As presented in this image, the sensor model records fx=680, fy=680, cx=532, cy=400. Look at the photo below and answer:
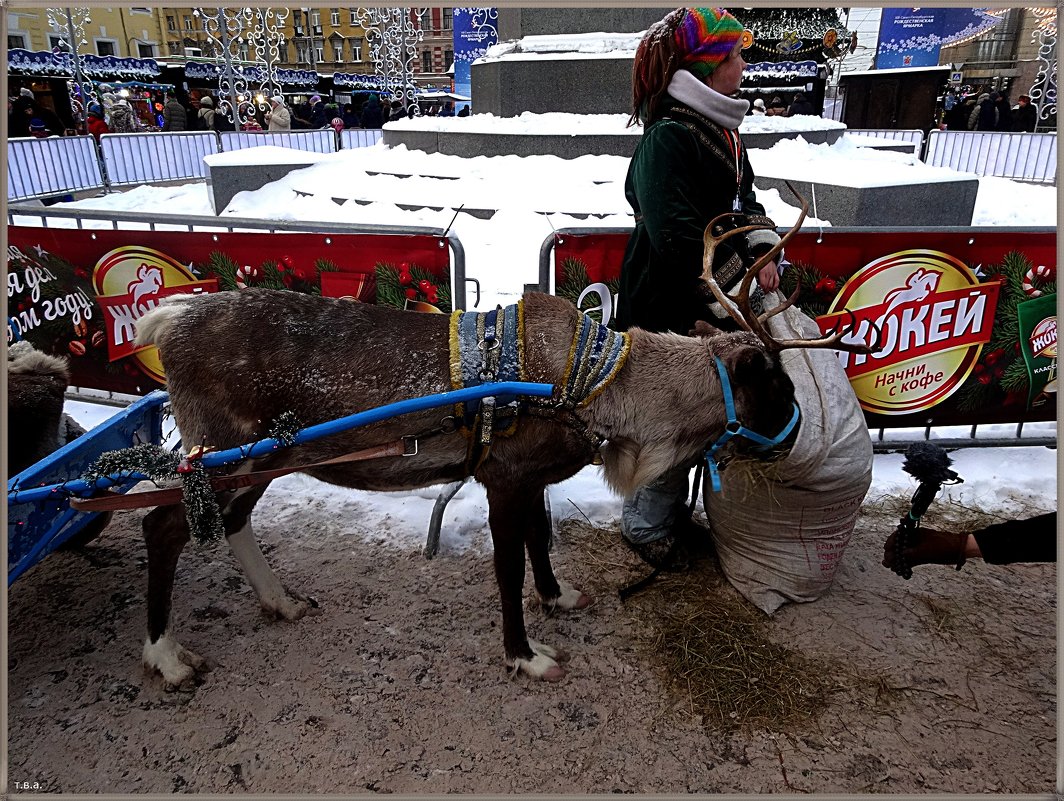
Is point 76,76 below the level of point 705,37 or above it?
above

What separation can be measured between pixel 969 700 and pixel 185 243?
5.07 m

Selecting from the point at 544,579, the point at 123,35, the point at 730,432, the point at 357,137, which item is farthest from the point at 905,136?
the point at 123,35

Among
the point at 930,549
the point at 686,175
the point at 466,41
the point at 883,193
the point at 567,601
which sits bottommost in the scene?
the point at 567,601

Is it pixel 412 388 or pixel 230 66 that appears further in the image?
pixel 230 66

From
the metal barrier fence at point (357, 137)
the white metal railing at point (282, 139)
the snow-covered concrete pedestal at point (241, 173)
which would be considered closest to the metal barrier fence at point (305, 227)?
the snow-covered concrete pedestal at point (241, 173)

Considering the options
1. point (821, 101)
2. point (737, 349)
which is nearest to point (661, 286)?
point (737, 349)

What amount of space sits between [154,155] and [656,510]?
15.9 meters

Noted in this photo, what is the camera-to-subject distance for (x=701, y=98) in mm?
3059

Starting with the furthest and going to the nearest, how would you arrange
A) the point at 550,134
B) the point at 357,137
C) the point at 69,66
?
the point at 69,66 < the point at 357,137 < the point at 550,134

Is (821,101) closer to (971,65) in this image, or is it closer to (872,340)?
(971,65)

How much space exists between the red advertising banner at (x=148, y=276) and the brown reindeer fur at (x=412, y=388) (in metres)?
1.43

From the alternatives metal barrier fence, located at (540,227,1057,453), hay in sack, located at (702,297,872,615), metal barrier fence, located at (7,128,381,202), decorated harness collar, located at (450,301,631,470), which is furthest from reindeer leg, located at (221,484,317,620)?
metal barrier fence, located at (7,128,381,202)

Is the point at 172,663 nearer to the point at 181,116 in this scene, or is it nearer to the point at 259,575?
the point at 259,575

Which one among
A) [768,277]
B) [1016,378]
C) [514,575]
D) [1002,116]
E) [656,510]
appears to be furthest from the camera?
[1002,116]
